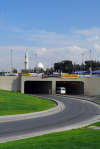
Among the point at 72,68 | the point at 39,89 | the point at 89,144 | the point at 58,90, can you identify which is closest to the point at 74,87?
the point at 58,90

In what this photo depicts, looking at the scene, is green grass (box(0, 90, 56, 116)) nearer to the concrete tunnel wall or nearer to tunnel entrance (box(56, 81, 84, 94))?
the concrete tunnel wall

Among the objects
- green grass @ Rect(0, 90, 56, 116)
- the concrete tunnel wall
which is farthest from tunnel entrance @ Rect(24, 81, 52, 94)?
green grass @ Rect(0, 90, 56, 116)

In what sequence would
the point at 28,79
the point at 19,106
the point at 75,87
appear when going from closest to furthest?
the point at 19,106 → the point at 28,79 → the point at 75,87

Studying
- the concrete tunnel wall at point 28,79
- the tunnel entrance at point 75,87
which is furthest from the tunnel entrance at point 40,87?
the tunnel entrance at point 75,87

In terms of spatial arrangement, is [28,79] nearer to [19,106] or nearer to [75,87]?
[75,87]

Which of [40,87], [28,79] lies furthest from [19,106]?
[40,87]

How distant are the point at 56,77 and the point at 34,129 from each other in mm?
38951

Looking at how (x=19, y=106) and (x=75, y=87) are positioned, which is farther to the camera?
(x=75, y=87)

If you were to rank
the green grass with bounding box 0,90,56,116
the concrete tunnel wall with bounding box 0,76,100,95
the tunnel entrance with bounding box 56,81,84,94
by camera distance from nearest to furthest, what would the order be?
the green grass with bounding box 0,90,56,116 → the concrete tunnel wall with bounding box 0,76,100,95 → the tunnel entrance with bounding box 56,81,84,94

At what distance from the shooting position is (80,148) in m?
7.31

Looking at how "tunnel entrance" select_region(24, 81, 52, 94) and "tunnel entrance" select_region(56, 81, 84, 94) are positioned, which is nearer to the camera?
"tunnel entrance" select_region(24, 81, 52, 94)

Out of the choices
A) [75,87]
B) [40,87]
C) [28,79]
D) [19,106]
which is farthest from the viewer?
[40,87]

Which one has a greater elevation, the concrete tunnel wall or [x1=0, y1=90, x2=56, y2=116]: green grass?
the concrete tunnel wall

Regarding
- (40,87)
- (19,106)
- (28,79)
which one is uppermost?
(28,79)
